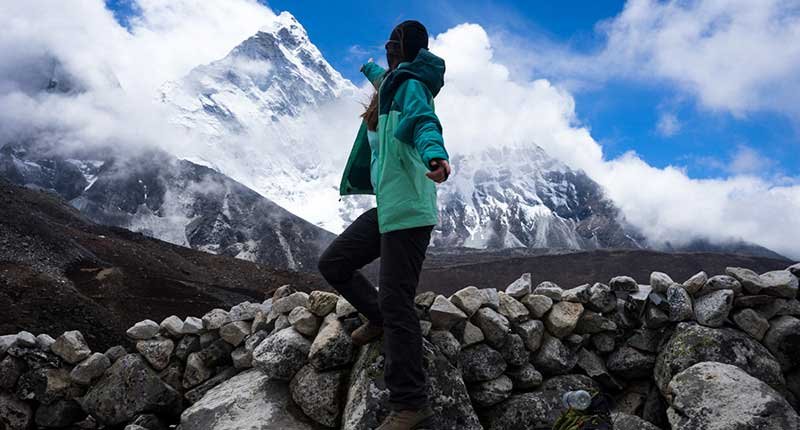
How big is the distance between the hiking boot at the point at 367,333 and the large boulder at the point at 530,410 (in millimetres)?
1008

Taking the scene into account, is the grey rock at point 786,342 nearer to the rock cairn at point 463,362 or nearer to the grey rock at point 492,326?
the rock cairn at point 463,362

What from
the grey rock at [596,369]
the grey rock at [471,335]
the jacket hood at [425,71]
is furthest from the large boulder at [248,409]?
the jacket hood at [425,71]

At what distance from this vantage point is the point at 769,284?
4.20 meters

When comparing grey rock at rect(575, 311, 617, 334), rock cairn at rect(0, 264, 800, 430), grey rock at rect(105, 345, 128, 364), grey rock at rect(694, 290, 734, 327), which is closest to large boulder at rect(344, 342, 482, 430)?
rock cairn at rect(0, 264, 800, 430)

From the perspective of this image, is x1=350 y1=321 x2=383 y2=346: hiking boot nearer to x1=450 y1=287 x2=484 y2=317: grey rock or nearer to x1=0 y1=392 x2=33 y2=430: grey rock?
x1=450 y1=287 x2=484 y2=317: grey rock

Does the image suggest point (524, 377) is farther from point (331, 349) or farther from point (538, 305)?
point (331, 349)

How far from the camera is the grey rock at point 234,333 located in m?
4.48

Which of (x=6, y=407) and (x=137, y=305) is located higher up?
(x=137, y=305)

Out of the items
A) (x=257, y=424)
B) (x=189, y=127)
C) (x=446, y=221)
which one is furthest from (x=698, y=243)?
(x=189, y=127)

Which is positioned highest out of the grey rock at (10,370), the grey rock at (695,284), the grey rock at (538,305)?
the grey rock at (695,284)

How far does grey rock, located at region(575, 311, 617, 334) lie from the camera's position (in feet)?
14.3

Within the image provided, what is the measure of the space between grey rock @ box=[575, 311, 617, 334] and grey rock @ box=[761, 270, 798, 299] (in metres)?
1.14

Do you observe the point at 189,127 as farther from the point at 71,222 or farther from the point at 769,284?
the point at 769,284

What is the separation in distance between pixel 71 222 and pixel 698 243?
11153cm
